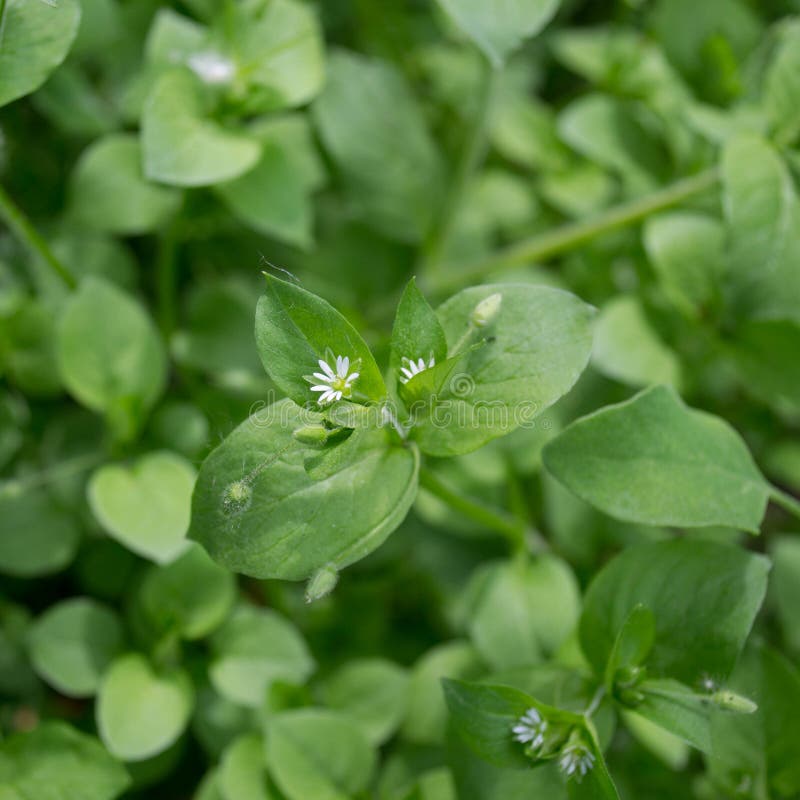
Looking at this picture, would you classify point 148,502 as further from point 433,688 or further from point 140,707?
point 433,688

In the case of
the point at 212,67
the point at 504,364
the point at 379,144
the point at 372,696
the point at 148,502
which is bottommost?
the point at 372,696

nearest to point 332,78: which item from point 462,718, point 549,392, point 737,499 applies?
point 549,392

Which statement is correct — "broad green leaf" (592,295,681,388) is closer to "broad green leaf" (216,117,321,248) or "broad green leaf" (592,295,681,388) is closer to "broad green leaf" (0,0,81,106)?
"broad green leaf" (216,117,321,248)

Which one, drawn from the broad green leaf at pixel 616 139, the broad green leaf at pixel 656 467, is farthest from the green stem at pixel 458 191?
the broad green leaf at pixel 656 467

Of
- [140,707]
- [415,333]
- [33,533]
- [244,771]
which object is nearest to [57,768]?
[140,707]

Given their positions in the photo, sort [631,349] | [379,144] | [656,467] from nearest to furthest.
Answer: [656,467] → [631,349] → [379,144]

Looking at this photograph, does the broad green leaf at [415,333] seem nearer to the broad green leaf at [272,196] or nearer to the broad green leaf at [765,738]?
the broad green leaf at [272,196]

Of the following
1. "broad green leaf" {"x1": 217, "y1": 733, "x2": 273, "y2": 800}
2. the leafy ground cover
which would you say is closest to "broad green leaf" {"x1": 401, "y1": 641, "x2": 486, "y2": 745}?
the leafy ground cover
